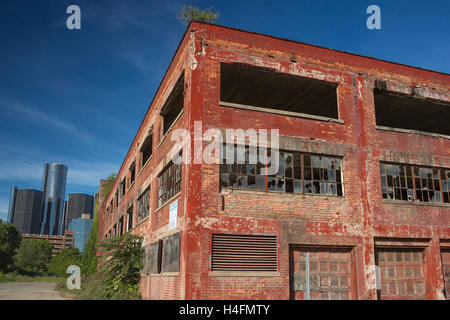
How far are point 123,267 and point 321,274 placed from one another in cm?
1030

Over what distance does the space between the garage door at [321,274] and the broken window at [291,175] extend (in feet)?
7.29

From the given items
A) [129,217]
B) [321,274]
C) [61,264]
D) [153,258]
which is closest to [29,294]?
[129,217]

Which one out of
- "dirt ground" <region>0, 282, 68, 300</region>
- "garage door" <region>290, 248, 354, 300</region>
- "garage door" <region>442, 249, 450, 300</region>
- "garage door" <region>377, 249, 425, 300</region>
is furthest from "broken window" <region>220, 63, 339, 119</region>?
"dirt ground" <region>0, 282, 68, 300</region>

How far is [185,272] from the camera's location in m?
12.4

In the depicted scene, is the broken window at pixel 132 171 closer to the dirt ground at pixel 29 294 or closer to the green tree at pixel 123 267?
the green tree at pixel 123 267

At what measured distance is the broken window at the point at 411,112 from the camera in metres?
18.5

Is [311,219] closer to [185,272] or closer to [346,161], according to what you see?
[346,161]

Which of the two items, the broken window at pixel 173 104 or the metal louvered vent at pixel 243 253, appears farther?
the broken window at pixel 173 104

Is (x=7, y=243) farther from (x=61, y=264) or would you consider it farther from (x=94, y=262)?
(x=94, y=262)

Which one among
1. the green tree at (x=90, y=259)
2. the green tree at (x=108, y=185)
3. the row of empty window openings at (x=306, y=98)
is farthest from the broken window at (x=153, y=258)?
the green tree at (x=108, y=185)

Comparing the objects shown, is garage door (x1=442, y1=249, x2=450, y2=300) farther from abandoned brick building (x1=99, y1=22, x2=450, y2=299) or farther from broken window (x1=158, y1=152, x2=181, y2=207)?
broken window (x1=158, y1=152, x2=181, y2=207)

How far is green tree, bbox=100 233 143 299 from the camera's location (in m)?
19.2
